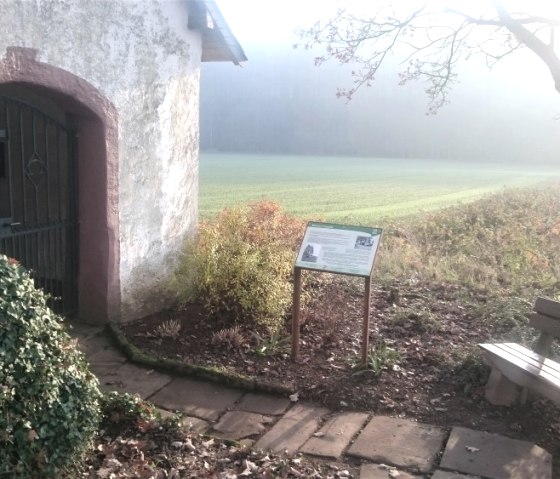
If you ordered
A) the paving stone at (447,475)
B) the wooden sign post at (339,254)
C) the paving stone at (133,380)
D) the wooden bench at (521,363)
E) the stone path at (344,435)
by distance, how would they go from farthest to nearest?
the wooden sign post at (339,254) < the paving stone at (133,380) < the wooden bench at (521,363) < the stone path at (344,435) < the paving stone at (447,475)

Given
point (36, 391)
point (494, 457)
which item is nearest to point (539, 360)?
point (494, 457)

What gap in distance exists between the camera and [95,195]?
606 centimetres

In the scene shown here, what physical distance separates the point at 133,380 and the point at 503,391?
2876mm

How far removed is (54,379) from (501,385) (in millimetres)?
3197

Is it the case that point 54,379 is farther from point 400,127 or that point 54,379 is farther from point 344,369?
point 400,127

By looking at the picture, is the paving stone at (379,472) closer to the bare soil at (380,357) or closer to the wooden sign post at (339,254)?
the bare soil at (380,357)

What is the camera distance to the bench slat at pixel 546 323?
4.60 m

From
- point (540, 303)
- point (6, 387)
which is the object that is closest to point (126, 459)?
point (6, 387)

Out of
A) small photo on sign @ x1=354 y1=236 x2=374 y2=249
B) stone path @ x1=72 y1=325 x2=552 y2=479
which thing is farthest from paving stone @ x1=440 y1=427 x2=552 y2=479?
small photo on sign @ x1=354 y1=236 x2=374 y2=249

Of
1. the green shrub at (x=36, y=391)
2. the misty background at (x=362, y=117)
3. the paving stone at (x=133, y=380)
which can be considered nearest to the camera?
the green shrub at (x=36, y=391)

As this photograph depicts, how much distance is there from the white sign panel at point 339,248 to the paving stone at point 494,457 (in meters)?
1.53

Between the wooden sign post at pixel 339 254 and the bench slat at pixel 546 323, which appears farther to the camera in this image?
the wooden sign post at pixel 339 254

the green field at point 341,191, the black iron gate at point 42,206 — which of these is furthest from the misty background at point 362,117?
the black iron gate at point 42,206

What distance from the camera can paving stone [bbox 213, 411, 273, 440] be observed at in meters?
4.22
